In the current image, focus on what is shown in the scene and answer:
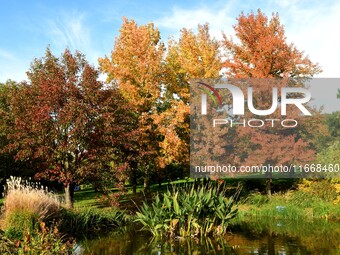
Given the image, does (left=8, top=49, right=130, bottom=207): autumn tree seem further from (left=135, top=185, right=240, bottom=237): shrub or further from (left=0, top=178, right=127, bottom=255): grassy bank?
(left=135, top=185, right=240, bottom=237): shrub

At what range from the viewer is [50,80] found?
64.5 ft

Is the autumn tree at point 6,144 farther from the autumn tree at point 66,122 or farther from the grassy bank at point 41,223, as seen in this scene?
the grassy bank at point 41,223

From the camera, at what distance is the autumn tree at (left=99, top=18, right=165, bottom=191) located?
23812 millimetres

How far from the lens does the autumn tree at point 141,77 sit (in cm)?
2381

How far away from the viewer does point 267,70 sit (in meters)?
22.8

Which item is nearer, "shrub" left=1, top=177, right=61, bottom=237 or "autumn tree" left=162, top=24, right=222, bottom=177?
"shrub" left=1, top=177, right=61, bottom=237

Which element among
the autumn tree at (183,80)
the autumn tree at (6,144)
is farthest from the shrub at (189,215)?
the autumn tree at (6,144)

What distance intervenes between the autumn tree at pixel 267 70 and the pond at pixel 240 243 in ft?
21.5

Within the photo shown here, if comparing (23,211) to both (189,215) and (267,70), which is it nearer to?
(189,215)

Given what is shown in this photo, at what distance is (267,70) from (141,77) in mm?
7047

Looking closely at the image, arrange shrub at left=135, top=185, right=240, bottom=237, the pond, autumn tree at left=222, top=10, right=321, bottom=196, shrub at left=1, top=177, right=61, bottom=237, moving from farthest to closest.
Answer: autumn tree at left=222, top=10, right=321, bottom=196 → shrub at left=135, top=185, right=240, bottom=237 → shrub at left=1, top=177, right=61, bottom=237 → the pond

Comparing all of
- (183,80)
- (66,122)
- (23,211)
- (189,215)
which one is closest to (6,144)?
(66,122)

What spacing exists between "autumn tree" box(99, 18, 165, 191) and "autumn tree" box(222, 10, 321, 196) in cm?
426

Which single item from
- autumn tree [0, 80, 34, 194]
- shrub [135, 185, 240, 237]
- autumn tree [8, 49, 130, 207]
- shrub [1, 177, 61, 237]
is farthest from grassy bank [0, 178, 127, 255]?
autumn tree [0, 80, 34, 194]
